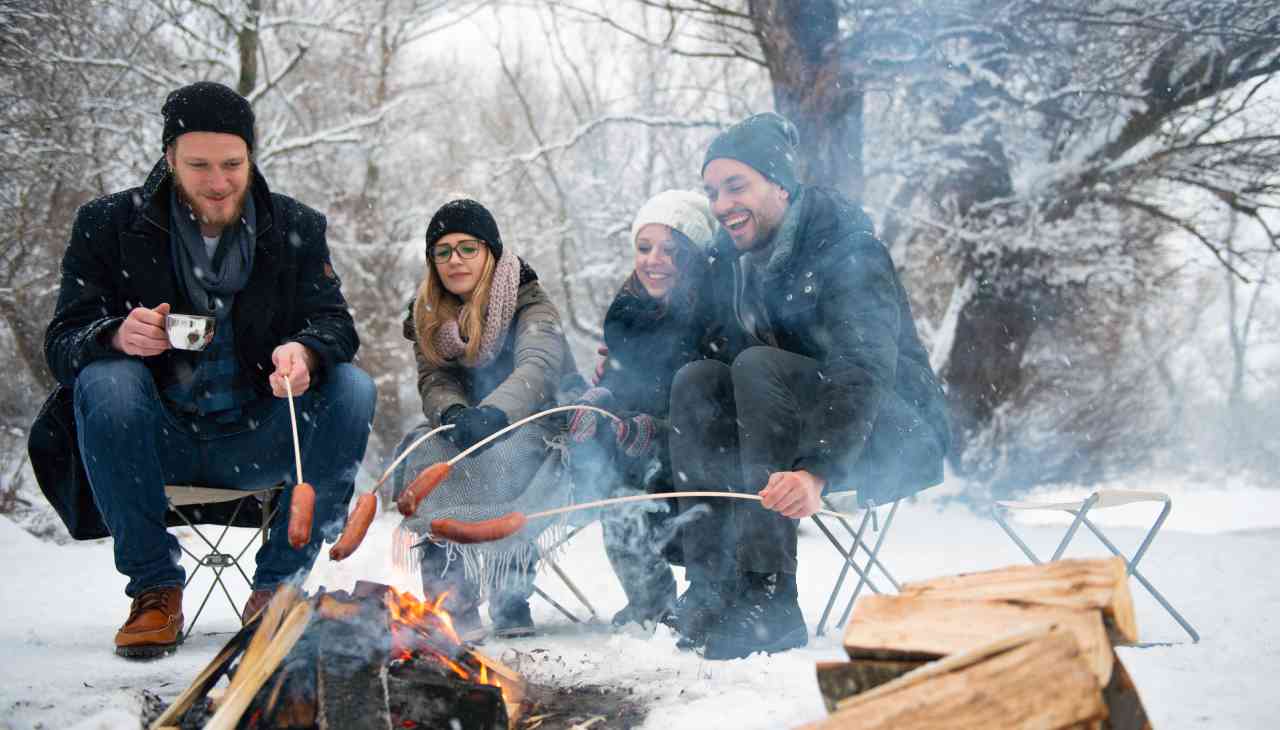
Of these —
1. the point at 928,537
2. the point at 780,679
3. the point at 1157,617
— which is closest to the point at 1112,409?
the point at 928,537

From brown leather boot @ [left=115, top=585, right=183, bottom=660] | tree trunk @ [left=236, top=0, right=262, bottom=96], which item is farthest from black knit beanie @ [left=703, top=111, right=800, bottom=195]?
tree trunk @ [left=236, top=0, right=262, bottom=96]

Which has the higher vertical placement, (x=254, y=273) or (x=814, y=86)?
(x=814, y=86)

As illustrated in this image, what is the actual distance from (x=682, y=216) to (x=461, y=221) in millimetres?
831

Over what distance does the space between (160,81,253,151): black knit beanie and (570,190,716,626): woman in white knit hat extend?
1.43m

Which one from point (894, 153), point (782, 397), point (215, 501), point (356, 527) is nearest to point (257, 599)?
point (215, 501)

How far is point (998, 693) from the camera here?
1.28m

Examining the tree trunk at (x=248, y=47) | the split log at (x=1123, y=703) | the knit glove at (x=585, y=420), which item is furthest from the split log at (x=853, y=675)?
the tree trunk at (x=248, y=47)

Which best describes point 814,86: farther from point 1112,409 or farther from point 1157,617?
point 1112,409

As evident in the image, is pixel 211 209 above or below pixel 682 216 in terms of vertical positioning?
above

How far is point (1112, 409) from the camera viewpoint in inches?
451

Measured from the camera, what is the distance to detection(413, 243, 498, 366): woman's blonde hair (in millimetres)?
3270

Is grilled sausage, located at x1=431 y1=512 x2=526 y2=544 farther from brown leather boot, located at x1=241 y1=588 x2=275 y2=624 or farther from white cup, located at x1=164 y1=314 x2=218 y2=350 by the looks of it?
white cup, located at x1=164 y1=314 x2=218 y2=350

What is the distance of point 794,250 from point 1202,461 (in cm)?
2099

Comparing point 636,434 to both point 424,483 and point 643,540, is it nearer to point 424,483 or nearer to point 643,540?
point 643,540
